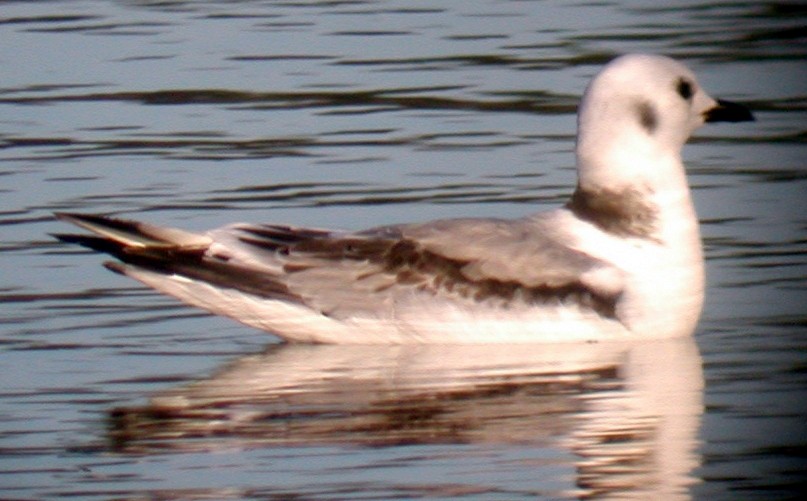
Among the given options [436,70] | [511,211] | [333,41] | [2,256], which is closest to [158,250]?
[2,256]

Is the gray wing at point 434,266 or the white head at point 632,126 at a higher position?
the white head at point 632,126

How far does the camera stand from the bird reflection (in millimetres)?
10281

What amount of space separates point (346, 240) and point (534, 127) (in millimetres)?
4320

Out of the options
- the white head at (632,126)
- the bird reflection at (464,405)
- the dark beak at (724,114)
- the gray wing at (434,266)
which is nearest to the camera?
the bird reflection at (464,405)

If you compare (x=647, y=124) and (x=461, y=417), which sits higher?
(x=647, y=124)

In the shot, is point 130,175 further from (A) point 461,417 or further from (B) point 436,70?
(A) point 461,417

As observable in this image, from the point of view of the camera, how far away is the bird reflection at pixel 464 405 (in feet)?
33.7

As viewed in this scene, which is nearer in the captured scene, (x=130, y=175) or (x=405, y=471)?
(x=405, y=471)

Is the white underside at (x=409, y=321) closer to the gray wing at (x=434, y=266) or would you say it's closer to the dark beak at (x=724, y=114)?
the gray wing at (x=434, y=266)

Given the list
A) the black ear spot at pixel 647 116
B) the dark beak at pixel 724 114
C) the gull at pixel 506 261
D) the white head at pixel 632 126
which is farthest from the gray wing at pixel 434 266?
the dark beak at pixel 724 114

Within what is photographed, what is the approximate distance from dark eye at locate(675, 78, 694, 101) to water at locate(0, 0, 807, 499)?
1046 millimetres

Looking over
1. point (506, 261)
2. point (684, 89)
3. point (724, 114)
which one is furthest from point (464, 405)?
point (724, 114)

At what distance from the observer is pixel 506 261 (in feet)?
39.5

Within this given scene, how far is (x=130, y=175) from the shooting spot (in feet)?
51.1
